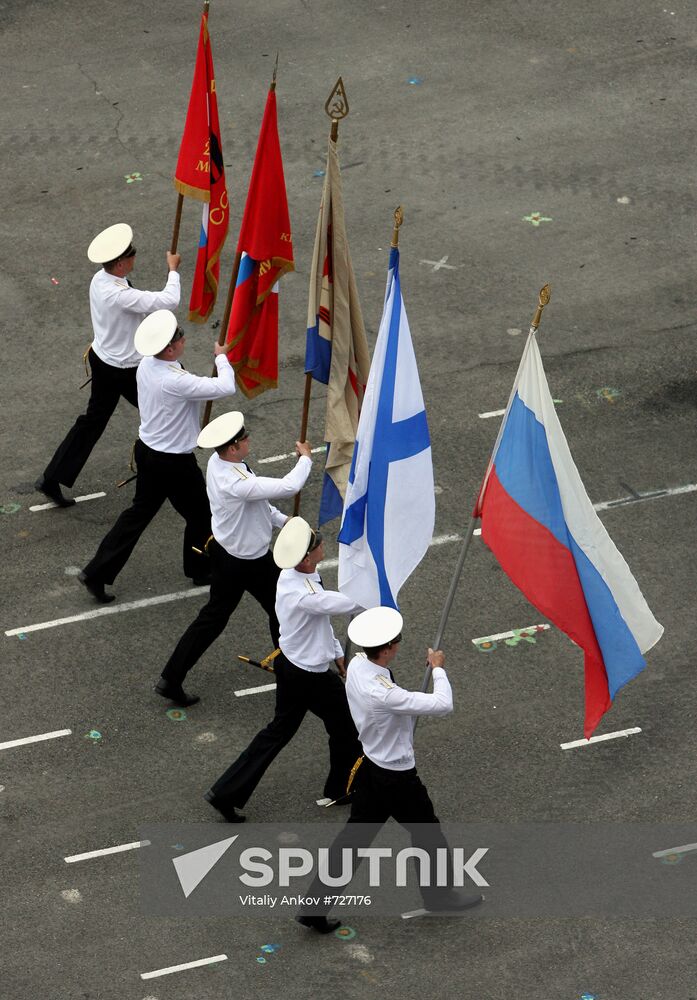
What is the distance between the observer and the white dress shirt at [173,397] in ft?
33.9

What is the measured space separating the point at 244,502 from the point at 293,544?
33.5 inches

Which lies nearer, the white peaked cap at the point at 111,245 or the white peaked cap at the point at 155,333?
the white peaked cap at the point at 155,333

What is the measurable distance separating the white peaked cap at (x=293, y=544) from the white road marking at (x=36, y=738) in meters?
1.99

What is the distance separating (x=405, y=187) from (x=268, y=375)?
202 inches

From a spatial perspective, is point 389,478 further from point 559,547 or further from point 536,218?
point 536,218

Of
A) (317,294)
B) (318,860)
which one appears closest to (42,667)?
(318,860)

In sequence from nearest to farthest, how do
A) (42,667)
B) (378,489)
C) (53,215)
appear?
(378,489), (42,667), (53,215)

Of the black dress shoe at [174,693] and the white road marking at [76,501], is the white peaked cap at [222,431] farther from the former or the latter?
the white road marking at [76,501]

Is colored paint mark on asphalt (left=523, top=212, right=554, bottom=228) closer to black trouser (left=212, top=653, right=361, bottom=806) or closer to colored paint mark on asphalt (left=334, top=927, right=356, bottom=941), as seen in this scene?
black trouser (left=212, top=653, right=361, bottom=806)

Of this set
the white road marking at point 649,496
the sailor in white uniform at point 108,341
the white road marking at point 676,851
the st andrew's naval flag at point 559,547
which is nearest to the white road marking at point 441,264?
the white road marking at point 649,496

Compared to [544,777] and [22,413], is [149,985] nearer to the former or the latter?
[544,777]

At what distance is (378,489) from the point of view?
8.98 meters

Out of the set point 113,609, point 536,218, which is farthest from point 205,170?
point 536,218

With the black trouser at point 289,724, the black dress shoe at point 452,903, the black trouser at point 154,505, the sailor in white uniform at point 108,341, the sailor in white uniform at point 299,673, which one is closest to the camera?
the black dress shoe at point 452,903
